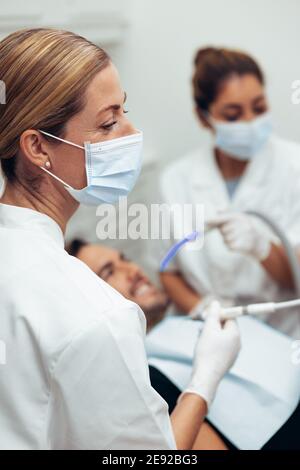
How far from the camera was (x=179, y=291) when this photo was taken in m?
2.11

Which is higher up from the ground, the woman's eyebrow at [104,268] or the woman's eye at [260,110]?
the woman's eye at [260,110]

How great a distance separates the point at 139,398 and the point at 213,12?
2.02m

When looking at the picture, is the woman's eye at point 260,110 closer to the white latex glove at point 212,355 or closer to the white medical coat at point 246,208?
the white medical coat at point 246,208

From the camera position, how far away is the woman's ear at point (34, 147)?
38.4 inches

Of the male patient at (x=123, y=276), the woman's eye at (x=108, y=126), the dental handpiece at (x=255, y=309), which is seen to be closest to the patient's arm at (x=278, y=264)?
the male patient at (x=123, y=276)

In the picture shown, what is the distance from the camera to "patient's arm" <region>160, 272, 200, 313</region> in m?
2.07

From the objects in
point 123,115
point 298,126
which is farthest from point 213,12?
point 123,115

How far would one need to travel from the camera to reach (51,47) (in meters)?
0.95

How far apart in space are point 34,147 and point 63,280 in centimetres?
22

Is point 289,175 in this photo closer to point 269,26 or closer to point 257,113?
point 257,113

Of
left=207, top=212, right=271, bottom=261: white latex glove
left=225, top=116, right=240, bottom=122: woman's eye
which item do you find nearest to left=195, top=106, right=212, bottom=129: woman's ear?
left=225, top=116, right=240, bottom=122: woman's eye

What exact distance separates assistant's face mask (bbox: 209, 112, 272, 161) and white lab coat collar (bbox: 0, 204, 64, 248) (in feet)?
3.78

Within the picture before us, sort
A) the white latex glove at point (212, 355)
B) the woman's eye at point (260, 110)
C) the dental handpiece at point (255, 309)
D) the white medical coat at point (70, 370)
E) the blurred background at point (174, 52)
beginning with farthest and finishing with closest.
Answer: the blurred background at point (174, 52) → the woman's eye at point (260, 110) → the dental handpiece at point (255, 309) → the white latex glove at point (212, 355) → the white medical coat at point (70, 370)

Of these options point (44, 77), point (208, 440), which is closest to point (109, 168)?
point (44, 77)
